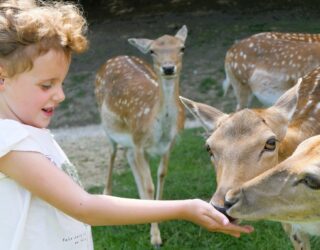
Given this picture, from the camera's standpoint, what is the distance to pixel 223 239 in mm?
5500

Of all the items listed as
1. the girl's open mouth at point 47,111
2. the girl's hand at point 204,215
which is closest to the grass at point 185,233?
the girl's hand at point 204,215

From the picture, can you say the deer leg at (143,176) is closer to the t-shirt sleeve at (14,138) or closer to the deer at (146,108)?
the deer at (146,108)

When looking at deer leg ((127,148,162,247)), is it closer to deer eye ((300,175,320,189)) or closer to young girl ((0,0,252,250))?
deer eye ((300,175,320,189))

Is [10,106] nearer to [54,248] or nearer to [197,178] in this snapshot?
[54,248]

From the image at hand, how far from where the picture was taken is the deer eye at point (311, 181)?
2.55 meters

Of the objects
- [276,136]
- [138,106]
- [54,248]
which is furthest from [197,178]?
[54,248]

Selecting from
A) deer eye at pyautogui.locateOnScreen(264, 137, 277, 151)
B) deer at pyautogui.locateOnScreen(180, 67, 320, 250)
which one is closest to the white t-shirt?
deer at pyautogui.locateOnScreen(180, 67, 320, 250)

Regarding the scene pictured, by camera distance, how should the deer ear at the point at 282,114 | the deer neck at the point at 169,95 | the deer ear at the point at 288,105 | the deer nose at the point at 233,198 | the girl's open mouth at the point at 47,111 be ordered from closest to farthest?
the girl's open mouth at the point at 47,111 → the deer nose at the point at 233,198 → the deer ear at the point at 282,114 → the deer ear at the point at 288,105 → the deer neck at the point at 169,95

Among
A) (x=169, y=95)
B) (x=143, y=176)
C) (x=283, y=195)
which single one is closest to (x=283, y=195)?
(x=283, y=195)

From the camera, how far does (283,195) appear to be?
104 inches

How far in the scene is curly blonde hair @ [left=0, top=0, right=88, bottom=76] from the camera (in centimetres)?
229

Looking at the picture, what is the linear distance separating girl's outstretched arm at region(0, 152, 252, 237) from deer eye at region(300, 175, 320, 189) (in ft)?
1.45

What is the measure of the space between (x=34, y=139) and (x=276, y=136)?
69.3 inches

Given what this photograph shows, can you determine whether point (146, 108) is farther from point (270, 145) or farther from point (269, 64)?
point (270, 145)
